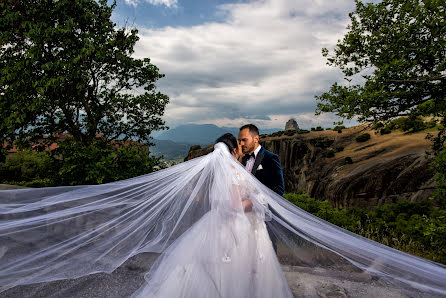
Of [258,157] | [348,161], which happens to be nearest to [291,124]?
[348,161]

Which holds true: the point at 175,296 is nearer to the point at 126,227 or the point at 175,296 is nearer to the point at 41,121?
the point at 126,227

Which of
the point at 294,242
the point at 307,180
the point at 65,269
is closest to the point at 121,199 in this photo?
the point at 65,269

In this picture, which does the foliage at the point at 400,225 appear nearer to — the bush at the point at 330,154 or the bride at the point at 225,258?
the bride at the point at 225,258

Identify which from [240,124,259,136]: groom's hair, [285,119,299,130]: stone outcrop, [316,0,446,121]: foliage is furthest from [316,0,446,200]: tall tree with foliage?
[285,119,299,130]: stone outcrop

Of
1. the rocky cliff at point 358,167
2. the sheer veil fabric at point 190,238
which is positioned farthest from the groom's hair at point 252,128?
the rocky cliff at point 358,167

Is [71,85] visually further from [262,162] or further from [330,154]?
[330,154]

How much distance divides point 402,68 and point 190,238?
9503mm

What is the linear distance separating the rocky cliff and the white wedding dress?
9.01 m

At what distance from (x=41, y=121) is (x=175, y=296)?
9.12m

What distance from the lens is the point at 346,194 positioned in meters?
15.4

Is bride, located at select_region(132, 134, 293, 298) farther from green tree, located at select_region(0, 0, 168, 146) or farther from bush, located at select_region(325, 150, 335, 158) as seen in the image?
bush, located at select_region(325, 150, 335, 158)

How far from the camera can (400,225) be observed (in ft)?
24.7

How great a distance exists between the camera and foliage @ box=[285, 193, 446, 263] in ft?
19.0

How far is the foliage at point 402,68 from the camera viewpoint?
8922 millimetres
